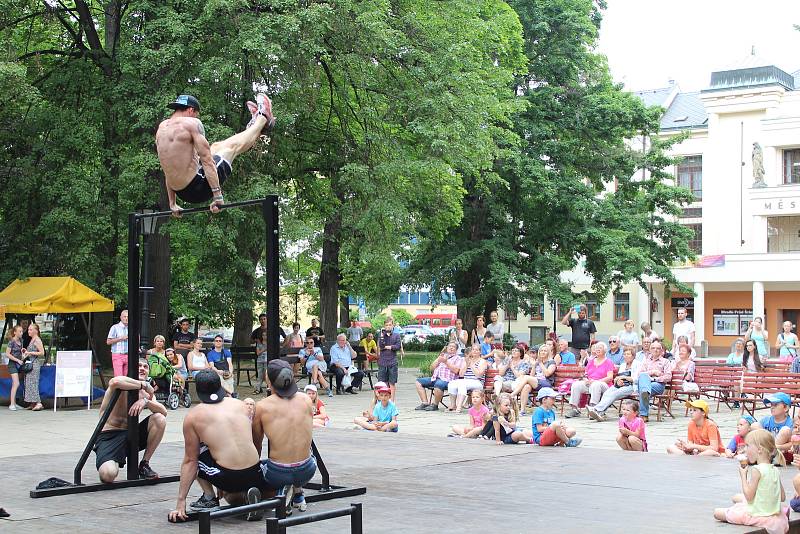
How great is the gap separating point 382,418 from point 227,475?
810 cm

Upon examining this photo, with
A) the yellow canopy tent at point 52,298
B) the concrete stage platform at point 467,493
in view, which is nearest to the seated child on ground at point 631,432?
the concrete stage platform at point 467,493

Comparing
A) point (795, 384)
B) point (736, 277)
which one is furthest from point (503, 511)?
point (736, 277)

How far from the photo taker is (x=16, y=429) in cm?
1717

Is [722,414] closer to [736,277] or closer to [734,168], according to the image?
[736,277]

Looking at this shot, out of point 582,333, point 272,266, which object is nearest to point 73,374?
point 582,333

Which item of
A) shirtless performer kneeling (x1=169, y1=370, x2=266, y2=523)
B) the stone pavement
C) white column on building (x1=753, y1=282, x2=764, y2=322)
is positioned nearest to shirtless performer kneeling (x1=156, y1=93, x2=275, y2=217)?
shirtless performer kneeling (x1=169, y1=370, x2=266, y2=523)

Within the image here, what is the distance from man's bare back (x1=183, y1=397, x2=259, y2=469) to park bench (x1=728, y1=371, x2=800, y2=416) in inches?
446

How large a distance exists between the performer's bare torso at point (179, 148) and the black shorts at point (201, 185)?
0.07 m

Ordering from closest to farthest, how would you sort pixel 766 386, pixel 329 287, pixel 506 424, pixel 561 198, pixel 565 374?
pixel 506 424 → pixel 766 386 → pixel 565 374 → pixel 329 287 → pixel 561 198

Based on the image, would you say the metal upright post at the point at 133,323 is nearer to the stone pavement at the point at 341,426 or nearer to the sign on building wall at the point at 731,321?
the stone pavement at the point at 341,426

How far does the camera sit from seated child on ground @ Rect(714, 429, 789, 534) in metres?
8.57

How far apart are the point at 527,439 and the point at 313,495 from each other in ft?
18.6

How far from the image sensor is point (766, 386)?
711 inches

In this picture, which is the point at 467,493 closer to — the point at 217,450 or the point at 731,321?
the point at 217,450
